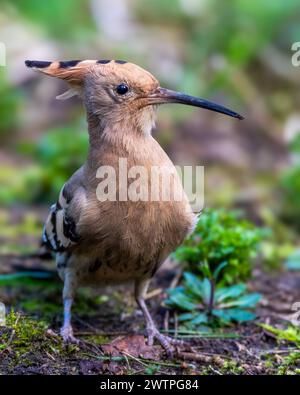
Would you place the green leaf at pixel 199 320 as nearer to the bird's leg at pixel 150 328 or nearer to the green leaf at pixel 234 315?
the green leaf at pixel 234 315

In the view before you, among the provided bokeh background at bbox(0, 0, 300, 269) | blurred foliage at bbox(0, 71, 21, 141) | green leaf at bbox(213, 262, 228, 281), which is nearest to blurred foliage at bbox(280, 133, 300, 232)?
bokeh background at bbox(0, 0, 300, 269)

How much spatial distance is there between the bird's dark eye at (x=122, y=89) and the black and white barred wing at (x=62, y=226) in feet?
2.06

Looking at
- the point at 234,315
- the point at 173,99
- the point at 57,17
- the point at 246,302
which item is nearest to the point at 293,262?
the point at 246,302

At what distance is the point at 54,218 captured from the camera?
405 centimetres

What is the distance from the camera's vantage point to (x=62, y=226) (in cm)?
382

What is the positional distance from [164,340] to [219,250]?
0.76 m

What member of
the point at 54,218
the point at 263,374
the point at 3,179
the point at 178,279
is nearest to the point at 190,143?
the point at 3,179

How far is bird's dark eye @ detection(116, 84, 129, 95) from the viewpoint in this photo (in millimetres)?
3576

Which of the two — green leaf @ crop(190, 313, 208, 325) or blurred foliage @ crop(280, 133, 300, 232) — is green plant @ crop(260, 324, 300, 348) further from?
blurred foliage @ crop(280, 133, 300, 232)

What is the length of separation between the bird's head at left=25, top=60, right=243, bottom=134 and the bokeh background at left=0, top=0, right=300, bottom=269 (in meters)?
1.89

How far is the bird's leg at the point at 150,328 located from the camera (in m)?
3.58

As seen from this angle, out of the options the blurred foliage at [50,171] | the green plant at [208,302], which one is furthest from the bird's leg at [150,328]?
the blurred foliage at [50,171]

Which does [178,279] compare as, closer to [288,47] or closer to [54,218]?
[54,218]

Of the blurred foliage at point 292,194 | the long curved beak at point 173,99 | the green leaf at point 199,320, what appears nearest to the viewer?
the long curved beak at point 173,99
